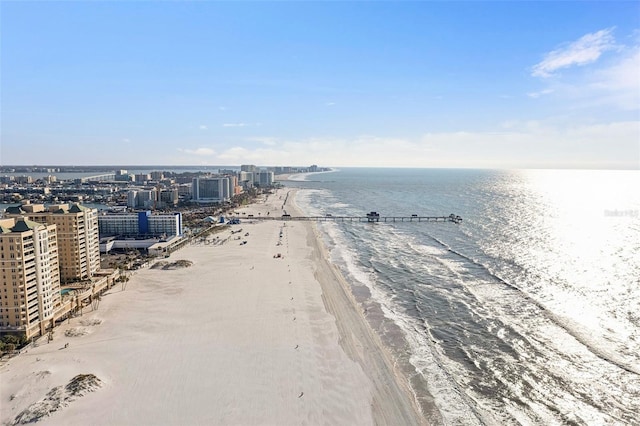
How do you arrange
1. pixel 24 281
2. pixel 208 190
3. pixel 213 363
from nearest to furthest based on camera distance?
pixel 213 363
pixel 24 281
pixel 208 190

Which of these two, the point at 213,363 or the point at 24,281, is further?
the point at 24,281

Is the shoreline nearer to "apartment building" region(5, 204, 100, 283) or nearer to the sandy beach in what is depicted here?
the sandy beach

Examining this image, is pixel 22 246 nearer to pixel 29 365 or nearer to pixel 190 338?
pixel 29 365

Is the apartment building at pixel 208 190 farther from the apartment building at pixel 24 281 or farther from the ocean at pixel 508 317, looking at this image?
the apartment building at pixel 24 281

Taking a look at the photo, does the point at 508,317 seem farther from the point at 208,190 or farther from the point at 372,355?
the point at 208,190

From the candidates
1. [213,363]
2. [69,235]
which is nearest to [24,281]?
[69,235]

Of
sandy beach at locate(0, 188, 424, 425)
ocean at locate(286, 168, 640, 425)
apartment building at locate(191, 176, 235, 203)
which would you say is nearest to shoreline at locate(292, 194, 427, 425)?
sandy beach at locate(0, 188, 424, 425)
